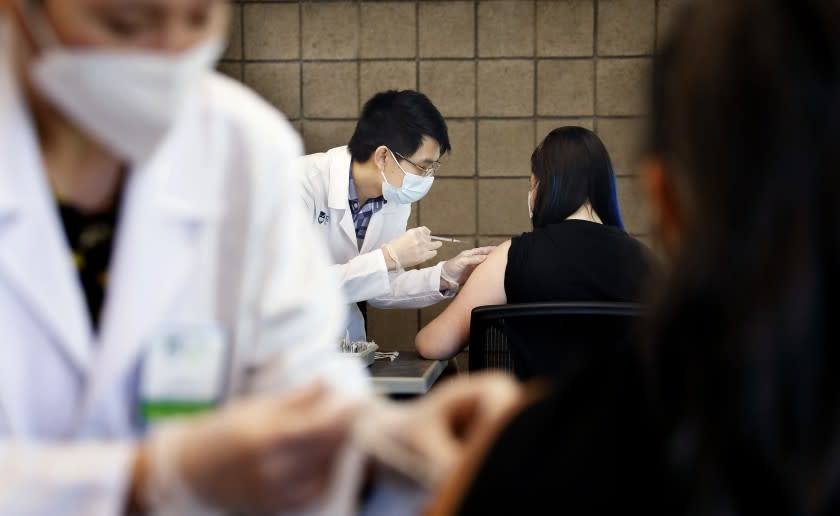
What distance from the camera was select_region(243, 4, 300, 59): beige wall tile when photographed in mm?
3740

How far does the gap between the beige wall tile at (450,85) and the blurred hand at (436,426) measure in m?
3.06

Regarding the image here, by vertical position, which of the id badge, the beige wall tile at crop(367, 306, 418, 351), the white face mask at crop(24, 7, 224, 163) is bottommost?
the beige wall tile at crop(367, 306, 418, 351)

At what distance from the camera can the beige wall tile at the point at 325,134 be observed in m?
3.78

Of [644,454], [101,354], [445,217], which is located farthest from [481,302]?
[644,454]

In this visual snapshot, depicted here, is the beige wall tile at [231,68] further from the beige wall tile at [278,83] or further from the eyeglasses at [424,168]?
the eyeglasses at [424,168]

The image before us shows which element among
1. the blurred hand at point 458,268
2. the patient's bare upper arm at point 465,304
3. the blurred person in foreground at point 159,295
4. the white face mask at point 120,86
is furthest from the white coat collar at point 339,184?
the white face mask at point 120,86

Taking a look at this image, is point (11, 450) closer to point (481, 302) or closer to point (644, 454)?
point (644, 454)

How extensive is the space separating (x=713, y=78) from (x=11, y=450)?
62 cm

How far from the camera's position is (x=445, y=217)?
12.4 feet

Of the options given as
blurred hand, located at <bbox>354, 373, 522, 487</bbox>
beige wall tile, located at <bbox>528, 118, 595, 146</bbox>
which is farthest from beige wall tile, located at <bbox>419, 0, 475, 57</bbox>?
blurred hand, located at <bbox>354, 373, 522, 487</bbox>

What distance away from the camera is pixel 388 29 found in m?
3.70

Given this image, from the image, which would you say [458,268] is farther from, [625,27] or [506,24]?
[625,27]

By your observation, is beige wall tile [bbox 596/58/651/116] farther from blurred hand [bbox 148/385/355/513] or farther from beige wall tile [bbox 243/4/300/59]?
blurred hand [bbox 148/385/355/513]

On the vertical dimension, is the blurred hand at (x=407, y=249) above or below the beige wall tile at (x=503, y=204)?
below
